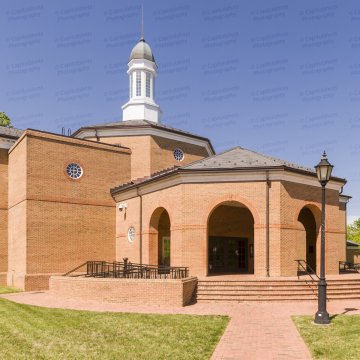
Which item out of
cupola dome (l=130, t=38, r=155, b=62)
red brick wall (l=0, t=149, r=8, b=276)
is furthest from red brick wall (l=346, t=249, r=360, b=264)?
red brick wall (l=0, t=149, r=8, b=276)

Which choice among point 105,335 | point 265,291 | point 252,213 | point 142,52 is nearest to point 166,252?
point 252,213

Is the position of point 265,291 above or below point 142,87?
below

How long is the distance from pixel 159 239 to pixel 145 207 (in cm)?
245

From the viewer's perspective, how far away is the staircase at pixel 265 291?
13594 mm

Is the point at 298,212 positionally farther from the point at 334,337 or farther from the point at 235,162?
the point at 334,337

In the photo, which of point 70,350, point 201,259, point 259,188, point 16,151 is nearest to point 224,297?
point 201,259

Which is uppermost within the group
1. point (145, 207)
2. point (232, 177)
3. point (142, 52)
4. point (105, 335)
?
point (142, 52)

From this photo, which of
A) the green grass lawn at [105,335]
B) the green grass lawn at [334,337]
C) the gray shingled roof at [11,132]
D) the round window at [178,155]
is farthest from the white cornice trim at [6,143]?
the green grass lawn at [334,337]

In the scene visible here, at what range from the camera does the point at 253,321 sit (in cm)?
1055

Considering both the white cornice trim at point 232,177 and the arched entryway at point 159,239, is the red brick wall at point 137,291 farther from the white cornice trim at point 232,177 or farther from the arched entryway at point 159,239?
the arched entryway at point 159,239

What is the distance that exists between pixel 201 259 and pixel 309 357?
28.5ft

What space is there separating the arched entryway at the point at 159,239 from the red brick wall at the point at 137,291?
5330 millimetres

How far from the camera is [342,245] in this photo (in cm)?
2730

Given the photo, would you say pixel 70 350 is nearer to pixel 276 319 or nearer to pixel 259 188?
pixel 276 319
